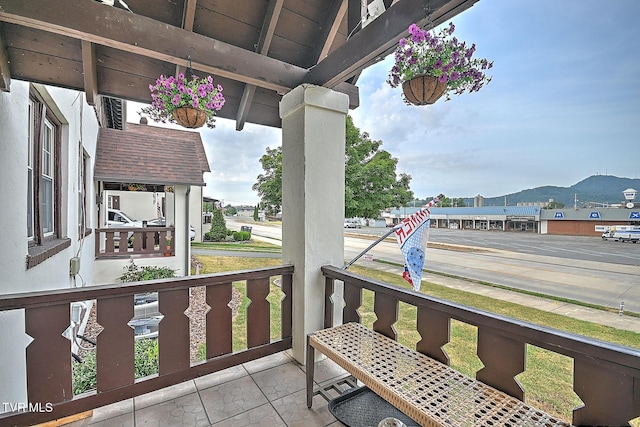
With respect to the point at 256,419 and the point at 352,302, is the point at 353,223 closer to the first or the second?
the point at 352,302

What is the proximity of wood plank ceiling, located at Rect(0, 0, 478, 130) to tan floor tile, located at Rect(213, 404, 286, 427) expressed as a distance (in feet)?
7.85

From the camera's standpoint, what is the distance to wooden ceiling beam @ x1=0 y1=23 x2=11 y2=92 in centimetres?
170

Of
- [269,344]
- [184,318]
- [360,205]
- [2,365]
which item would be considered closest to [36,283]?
[2,365]

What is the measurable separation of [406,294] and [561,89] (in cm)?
384

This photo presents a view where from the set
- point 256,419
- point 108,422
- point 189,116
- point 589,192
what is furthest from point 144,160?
point 589,192

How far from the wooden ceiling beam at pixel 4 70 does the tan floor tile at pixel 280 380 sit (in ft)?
8.32

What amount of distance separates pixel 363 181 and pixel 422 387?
5.33 meters

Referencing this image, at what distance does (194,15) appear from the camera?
6.78 feet

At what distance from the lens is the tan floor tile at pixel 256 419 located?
5.72 ft

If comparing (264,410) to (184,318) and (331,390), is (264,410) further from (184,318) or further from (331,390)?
(184,318)

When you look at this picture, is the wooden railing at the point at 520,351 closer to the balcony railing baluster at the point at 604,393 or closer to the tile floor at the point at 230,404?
the balcony railing baluster at the point at 604,393

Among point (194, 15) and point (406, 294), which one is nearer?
point (406, 294)

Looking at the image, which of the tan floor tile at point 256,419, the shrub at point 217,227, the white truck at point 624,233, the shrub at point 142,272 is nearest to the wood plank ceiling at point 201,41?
the tan floor tile at point 256,419

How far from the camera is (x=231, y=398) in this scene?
1975mm
